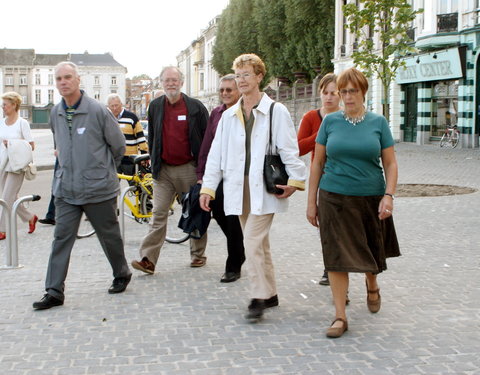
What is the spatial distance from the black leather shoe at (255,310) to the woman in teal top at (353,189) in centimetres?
56

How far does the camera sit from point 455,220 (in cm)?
1049

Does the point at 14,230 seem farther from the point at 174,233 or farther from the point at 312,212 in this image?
the point at 312,212

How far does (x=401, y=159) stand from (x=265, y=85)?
39052mm

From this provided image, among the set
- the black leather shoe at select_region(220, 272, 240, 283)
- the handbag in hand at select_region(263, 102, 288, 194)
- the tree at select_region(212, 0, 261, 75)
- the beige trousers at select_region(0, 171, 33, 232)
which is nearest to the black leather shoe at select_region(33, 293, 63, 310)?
the black leather shoe at select_region(220, 272, 240, 283)

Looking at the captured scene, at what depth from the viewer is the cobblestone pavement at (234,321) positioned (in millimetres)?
4297

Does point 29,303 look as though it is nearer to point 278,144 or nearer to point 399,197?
point 278,144

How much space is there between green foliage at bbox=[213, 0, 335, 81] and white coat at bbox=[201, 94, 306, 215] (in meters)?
40.7

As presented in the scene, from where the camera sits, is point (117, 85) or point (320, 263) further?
point (117, 85)

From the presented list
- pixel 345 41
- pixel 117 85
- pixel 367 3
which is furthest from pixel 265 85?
pixel 117 85

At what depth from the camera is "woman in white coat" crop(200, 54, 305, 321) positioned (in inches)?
209

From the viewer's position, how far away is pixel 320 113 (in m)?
6.14

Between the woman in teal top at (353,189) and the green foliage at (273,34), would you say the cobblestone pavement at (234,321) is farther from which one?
the green foliage at (273,34)

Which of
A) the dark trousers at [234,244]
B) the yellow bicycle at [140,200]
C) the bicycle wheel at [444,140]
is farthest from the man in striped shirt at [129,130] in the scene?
the bicycle wheel at [444,140]

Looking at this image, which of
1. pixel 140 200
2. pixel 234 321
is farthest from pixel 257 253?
pixel 140 200
